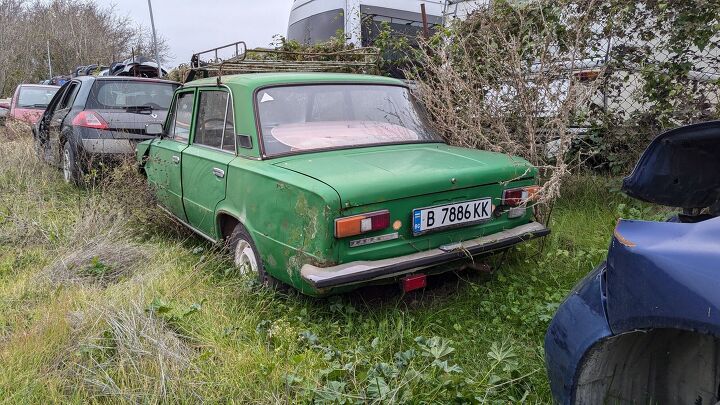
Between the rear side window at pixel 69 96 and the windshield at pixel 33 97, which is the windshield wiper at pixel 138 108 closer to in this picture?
the rear side window at pixel 69 96

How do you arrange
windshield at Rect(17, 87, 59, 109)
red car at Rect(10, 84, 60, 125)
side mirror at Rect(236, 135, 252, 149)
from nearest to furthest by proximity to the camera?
side mirror at Rect(236, 135, 252, 149) < red car at Rect(10, 84, 60, 125) < windshield at Rect(17, 87, 59, 109)

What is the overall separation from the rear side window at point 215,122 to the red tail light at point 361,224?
4.47ft

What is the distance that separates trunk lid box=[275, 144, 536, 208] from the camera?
304 centimetres

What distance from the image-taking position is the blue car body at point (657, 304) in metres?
1.40

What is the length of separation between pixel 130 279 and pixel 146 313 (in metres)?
0.88

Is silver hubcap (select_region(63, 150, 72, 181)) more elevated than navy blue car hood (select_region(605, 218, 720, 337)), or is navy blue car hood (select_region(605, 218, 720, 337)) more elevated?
navy blue car hood (select_region(605, 218, 720, 337))

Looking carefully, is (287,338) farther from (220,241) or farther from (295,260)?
(220,241)

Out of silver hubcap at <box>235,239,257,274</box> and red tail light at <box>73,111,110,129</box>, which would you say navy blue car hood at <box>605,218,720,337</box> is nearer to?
silver hubcap at <box>235,239,257,274</box>

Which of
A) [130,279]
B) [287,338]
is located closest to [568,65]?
[287,338]

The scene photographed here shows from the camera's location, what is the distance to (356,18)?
9508mm

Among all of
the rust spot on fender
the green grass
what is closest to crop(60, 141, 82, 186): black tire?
the green grass

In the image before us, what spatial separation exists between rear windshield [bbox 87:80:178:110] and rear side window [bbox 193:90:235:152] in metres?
3.15

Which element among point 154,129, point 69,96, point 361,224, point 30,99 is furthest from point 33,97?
point 361,224

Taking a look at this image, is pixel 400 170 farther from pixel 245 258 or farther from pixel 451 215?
pixel 245 258
